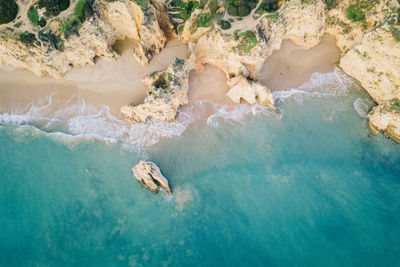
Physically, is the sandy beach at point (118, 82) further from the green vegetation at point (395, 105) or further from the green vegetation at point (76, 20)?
the green vegetation at point (395, 105)

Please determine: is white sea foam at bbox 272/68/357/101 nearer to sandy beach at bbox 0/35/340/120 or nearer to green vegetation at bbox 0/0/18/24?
sandy beach at bbox 0/35/340/120

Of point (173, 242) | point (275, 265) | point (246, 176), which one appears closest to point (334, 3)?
point (246, 176)

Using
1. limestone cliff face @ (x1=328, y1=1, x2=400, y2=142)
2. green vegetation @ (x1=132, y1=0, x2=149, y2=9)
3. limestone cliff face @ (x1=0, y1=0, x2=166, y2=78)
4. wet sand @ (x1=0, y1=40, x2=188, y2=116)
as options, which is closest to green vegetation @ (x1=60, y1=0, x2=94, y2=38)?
limestone cliff face @ (x1=0, y1=0, x2=166, y2=78)

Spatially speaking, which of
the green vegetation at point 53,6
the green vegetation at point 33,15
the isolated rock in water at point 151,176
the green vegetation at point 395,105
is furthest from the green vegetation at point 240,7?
the green vegetation at point 33,15

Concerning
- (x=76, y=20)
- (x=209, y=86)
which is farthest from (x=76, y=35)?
(x=209, y=86)

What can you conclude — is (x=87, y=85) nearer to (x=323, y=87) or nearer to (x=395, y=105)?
(x=323, y=87)

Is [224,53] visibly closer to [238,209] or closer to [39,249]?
[238,209]
